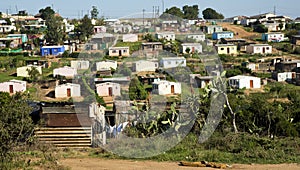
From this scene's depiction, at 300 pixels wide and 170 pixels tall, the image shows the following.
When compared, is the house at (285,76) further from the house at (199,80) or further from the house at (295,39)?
the house at (295,39)

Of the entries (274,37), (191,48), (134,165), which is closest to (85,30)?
(191,48)

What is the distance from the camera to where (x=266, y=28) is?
29.3 metres

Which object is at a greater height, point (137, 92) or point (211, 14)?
point (211, 14)

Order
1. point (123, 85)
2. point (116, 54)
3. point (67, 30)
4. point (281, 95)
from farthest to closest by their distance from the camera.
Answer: point (67, 30) < point (116, 54) < point (123, 85) < point (281, 95)

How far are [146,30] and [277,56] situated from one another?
9216 millimetres

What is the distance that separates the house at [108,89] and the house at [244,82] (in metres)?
3.84

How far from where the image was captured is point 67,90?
14703 millimetres

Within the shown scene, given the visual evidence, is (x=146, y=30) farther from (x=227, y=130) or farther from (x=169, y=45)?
(x=227, y=130)

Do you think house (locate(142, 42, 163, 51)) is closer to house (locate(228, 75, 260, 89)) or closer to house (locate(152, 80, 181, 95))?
house (locate(228, 75, 260, 89))

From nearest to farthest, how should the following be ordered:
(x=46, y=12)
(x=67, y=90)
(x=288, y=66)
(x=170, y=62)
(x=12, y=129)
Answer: (x=12, y=129)
(x=67, y=90)
(x=288, y=66)
(x=170, y=62)
(x=46, y=12)

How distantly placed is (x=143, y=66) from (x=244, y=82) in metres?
4.25

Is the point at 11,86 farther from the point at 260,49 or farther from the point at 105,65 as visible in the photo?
the point at 260,49

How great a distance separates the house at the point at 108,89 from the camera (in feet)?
48.1

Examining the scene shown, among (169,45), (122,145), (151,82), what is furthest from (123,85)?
(122,145)
